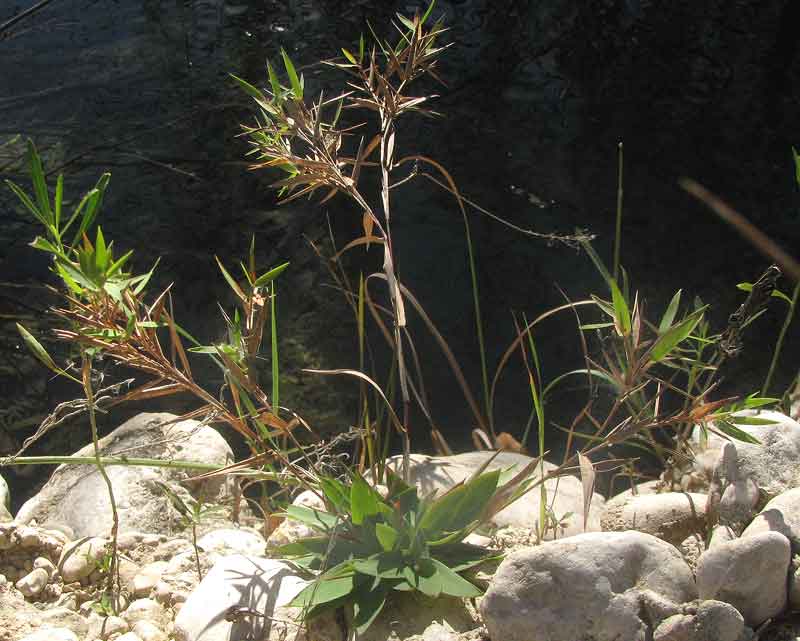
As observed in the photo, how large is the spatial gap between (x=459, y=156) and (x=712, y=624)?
3667 mm

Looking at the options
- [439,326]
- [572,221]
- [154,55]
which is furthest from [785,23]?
[154,55]

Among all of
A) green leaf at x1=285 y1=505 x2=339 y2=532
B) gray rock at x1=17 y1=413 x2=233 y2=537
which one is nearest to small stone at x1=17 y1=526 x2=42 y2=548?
gray rock at x1=17 y1=413 x2=233 y2=537

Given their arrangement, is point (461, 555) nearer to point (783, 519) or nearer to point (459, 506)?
point (459, 506)

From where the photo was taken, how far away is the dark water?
12.9ft

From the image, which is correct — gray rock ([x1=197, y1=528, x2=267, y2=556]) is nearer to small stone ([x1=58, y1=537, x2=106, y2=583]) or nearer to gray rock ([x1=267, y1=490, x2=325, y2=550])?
gray rock ([x1=267, y1=490, x2=325, y2=550])

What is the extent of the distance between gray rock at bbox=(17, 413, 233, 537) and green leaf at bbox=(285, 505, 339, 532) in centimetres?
53

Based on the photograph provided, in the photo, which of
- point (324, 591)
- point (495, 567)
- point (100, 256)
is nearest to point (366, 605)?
point (324, 591)

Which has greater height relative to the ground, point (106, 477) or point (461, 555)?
point (106, 477)

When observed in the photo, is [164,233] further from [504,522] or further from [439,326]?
[504,522]

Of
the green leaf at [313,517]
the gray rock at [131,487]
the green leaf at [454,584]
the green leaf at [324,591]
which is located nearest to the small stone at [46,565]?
the gray rock at [131,487]

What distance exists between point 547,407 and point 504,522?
5.59 feet

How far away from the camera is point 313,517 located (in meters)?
1.79

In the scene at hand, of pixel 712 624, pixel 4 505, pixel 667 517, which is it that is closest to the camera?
pixel 712 624

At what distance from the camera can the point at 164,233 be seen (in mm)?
4434
